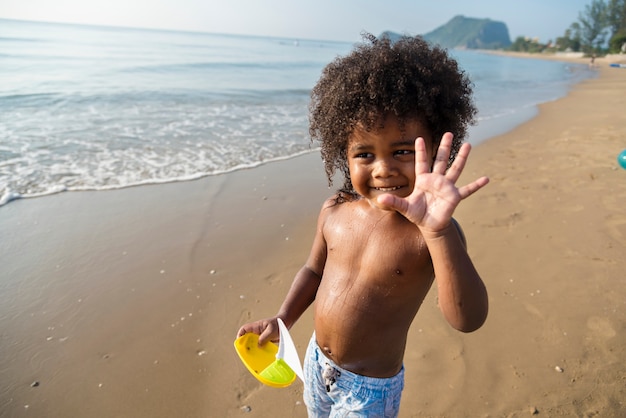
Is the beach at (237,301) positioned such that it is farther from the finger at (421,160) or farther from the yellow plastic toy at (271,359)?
the finger at (421,160)

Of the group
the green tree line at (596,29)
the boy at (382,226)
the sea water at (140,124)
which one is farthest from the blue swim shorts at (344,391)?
the green tree line at (596,29)

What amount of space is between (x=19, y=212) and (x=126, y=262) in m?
1.80

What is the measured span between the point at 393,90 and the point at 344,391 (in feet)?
3.56

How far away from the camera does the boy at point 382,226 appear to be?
1.12 meters

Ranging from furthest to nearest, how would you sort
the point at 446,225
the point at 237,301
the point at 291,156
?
the point at 291,156
the point at 237,301
the point at 446,225

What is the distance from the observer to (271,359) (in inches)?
64.2

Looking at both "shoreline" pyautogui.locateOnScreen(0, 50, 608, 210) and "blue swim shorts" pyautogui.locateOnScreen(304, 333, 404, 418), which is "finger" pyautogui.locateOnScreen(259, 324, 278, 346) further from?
"shoreline" pyautogui.locateOnScreen(0, 50, 608, 210)

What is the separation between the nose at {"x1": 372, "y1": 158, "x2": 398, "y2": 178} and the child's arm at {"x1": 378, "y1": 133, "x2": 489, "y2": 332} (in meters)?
0.14

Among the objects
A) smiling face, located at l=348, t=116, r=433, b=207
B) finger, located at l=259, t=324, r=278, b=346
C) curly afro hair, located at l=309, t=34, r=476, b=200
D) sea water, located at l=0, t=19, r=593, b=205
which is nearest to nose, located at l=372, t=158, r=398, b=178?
smiling face, located at l=348, t=116, r=433, b=207

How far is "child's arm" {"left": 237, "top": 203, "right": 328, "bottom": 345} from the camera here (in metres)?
1.65

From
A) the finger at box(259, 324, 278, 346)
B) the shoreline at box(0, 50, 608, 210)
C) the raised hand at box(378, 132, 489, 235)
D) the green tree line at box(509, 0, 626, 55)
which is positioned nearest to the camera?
the raised hand at box(378, 132, 489, 235)

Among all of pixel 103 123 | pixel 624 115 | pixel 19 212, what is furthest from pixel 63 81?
pixel 624 115

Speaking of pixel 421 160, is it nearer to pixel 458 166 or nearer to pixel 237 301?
pixel 458 166

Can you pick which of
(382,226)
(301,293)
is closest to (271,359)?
(301,293)
